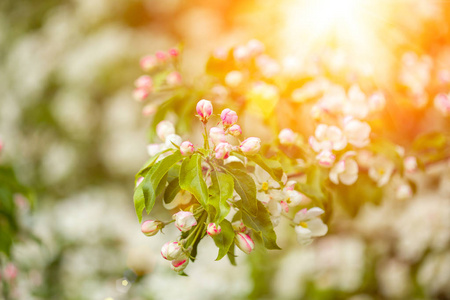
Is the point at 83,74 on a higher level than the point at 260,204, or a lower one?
lower

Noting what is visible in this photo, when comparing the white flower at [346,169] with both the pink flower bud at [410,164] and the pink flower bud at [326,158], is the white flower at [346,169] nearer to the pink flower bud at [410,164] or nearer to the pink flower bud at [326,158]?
the pink flower bud at [326,158]

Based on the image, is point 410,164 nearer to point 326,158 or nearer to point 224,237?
point 326,158

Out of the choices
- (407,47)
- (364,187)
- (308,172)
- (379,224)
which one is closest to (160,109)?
(308,172)

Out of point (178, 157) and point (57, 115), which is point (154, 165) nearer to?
point (178, 157)

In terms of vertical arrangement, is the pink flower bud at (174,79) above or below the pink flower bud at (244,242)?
above

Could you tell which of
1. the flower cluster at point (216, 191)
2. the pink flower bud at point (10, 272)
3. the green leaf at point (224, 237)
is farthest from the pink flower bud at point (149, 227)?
the pink flower bud at point (10, 272)

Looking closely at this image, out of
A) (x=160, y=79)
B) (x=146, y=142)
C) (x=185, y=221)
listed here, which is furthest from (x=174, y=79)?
(x=146, y=142)
